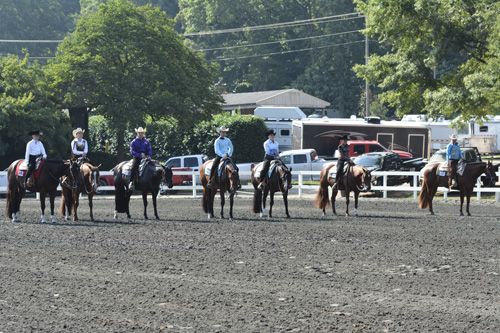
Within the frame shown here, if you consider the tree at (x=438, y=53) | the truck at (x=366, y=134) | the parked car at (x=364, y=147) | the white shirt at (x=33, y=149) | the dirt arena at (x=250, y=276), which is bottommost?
the dirt arena at (x=250, y=276)

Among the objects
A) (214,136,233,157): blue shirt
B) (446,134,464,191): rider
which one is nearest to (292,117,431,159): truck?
(446,134,464,191): rider

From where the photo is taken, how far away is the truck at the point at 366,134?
47562mm

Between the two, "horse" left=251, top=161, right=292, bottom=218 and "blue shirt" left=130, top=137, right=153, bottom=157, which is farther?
"horse" left=251, top=161, right=292, bottom=218

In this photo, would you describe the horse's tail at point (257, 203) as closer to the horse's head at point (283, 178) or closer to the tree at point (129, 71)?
the horse's head at point (283, 178)

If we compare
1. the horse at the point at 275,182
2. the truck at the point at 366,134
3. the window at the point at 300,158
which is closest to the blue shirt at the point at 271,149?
the horse at the point at 275,182

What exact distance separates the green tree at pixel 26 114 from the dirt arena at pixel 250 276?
19.5 meters

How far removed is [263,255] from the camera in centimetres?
1371

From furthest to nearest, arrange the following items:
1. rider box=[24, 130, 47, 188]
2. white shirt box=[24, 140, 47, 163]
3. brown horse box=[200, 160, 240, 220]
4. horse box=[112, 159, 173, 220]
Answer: horse box=[112, 159, 173, 220] → brown horse box=[200, 160, 240, 220] → white shirt box=[24, 140, 47, 163] → rider box=[24, 130, 47, 188]

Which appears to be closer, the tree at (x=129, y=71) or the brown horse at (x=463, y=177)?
the brown horse at (x=463, y=177)

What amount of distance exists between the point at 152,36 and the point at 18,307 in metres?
35.3

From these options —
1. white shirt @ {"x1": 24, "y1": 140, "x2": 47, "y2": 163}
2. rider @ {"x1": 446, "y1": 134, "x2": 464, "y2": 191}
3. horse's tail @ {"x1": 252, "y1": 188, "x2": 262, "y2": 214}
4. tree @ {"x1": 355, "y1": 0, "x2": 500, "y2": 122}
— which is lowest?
horse's tail @ {"x1": 252, "y1": 188, "x2": 262, "y2": 214}

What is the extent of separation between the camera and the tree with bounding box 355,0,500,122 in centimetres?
3041

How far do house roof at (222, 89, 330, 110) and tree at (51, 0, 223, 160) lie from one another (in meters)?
21.9

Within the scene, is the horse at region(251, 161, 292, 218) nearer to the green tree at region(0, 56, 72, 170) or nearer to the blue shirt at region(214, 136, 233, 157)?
the blue shirt at region(214, 136, 233, 157)
